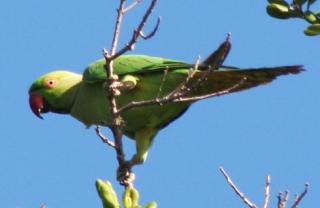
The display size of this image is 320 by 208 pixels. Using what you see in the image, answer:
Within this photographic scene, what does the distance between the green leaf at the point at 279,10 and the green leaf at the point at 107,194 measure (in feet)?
2.77

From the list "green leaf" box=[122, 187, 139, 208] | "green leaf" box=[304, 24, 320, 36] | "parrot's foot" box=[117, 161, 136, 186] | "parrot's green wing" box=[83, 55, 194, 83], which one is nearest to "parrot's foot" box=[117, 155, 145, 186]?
"parrot's foot" box=[117, 161, 136, 186]

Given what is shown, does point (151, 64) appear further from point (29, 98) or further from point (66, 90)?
point (29, 98)

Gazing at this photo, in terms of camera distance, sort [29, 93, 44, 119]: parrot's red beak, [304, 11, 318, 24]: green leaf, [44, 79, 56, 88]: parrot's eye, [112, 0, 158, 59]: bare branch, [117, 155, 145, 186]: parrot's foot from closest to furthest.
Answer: [304, 11, 318, 24]: green leaf → [112, 0, 158, 59]: bare branch → [117, 155, 145, 186]: parrot's foot → [44, 79, 56, 88]: parrot's eye → [29, 93, 44, 119]: parrot's red beak

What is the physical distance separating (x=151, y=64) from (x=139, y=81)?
158 mm

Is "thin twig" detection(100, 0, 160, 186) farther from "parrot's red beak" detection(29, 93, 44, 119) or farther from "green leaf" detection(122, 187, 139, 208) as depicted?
"parrot's red beak" detection(29, 93, 44, 119)

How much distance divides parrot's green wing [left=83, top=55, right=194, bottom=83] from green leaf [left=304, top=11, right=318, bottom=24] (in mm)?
2399

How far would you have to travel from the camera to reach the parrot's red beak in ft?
19.3

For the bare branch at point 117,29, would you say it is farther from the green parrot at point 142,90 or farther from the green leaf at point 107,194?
the green parrot at point 142,90

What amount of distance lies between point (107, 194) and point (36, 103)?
12.6ft

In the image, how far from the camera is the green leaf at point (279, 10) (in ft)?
7.72

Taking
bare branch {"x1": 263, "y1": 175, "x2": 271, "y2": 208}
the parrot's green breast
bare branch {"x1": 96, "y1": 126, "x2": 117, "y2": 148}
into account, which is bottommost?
bare branch {"x1": 263, "y1": 175, "x2": 271, "y2": 208}

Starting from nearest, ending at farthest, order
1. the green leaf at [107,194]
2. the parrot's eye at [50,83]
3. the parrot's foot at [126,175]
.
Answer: the green leaf at [107,194] < the parrot's foot at [126,175] < the parrot's eye at [50,83]

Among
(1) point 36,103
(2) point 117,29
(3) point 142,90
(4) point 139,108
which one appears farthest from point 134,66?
(2) point 117,29

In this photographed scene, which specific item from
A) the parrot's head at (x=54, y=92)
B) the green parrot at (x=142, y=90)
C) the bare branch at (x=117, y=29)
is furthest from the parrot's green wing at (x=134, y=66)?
the bare branch at (x=117, y=29)
